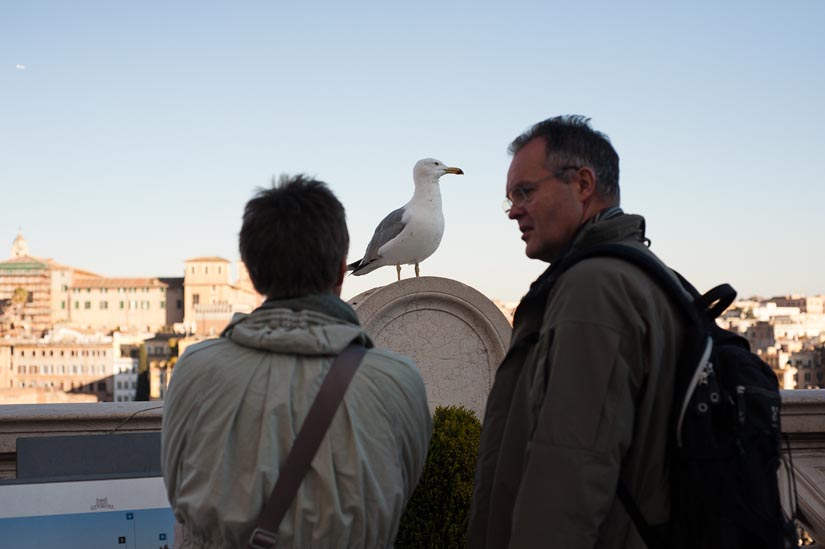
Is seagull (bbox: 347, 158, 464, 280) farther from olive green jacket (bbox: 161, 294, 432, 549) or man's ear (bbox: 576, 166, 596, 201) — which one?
olive green jacket (bbox: 161, 294, 432, 549)

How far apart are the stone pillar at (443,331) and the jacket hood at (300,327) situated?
3.11m

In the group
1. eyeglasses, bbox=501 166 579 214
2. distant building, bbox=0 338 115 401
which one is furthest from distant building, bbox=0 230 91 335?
eyeglasses, bbox=501 166 579 214

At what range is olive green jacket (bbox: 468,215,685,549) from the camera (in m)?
1.81

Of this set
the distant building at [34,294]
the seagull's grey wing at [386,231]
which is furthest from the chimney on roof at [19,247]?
the seagull's grey wing at [386,231]

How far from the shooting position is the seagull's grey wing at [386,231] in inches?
221

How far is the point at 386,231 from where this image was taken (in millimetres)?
5668

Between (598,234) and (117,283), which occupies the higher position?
(117,283)

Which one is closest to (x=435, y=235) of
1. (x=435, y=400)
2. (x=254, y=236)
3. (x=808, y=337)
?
(x=435, y=400)

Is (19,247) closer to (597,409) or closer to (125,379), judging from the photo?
(125,379)

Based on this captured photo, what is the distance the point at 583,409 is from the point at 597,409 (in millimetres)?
24

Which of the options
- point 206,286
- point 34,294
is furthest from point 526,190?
point 34,294

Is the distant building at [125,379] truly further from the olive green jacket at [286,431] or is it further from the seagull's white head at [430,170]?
the olive green jacket at [286,431]

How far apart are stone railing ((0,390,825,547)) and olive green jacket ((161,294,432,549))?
1.74 m

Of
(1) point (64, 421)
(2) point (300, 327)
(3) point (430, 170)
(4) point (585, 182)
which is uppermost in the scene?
(3) point (430, 170)
